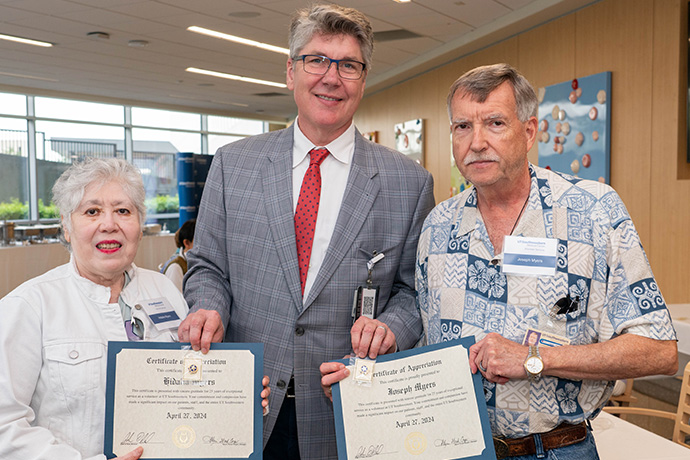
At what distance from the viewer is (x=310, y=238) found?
186 cm

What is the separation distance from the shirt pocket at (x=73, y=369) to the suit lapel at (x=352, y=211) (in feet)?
2.08

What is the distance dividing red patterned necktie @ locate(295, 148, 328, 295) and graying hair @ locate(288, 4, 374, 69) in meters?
0.36

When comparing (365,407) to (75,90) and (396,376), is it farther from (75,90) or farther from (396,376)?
(75,90)

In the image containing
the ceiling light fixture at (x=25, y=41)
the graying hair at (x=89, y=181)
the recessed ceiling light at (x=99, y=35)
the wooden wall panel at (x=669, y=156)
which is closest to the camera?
the graying hair at (x=89, y=181)

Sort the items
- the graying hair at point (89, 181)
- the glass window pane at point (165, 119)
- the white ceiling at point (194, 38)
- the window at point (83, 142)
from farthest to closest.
Answer: the glass window pane at point (165, 119) → the window at point (83, 142) → the white ceiling at point (194, 38) → the graying hair at point (89, 181)

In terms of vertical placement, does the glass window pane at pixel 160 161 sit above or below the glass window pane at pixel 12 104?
below

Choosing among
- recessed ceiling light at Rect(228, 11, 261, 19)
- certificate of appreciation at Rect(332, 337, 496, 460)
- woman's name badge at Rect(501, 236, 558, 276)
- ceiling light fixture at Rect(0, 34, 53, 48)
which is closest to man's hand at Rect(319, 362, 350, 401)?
certificate of appreciation at Rect(332, 337, 496, 460)

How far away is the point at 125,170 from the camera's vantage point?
1.74 metres

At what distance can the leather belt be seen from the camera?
59.1 inches

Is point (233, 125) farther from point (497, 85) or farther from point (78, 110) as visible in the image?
point (497, 85)

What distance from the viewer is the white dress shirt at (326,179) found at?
A: 1.86 metres

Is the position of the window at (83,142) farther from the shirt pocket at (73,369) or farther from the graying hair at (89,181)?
the shirt pocket at (73,369)

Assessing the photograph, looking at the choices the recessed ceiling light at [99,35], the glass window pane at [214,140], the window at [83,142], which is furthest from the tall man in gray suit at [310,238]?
the glass window pane at [214,140]

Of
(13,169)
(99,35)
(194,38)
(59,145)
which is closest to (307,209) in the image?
(194,38)
